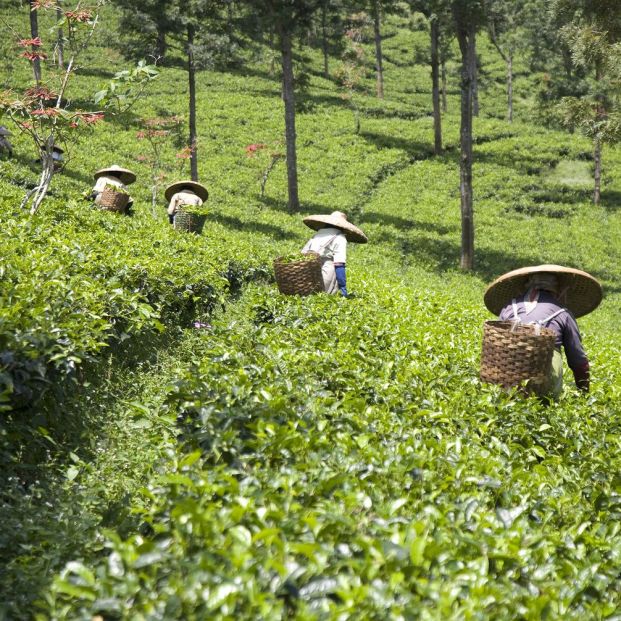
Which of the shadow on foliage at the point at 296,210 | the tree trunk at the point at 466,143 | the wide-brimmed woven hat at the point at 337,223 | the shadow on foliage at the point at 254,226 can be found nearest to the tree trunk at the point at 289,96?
the shadow on foliage at the point at 296,210

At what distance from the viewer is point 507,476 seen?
13.0 feet

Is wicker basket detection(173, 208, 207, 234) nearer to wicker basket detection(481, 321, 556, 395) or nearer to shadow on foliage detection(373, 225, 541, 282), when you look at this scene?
wicker basket detection(481, 321, 556, 395)

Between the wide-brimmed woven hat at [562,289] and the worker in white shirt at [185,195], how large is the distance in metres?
7.14

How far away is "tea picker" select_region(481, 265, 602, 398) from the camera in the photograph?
5414 millimetres

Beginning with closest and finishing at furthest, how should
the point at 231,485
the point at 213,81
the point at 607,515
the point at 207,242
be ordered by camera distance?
the point at 231,485, the point at 607,515, the point at 207,242, the point at 213,81

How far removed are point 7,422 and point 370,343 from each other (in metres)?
3.49

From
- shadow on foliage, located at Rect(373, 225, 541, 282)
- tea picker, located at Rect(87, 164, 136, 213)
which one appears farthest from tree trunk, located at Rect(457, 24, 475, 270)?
tea picker, located at Rect(87, 164, 136, 213)

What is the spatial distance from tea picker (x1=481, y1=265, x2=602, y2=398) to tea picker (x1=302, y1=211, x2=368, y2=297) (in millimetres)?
3000

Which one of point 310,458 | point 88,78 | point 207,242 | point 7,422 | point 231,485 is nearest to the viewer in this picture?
point 231,485

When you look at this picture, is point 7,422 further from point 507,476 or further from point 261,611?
point 507,476

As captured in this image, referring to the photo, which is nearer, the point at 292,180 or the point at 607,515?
the point at 607,515

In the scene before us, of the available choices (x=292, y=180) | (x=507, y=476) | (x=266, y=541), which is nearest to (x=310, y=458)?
(x=266, y=541)

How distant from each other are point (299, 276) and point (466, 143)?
1202cm

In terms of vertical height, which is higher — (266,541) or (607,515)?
(266,541)
